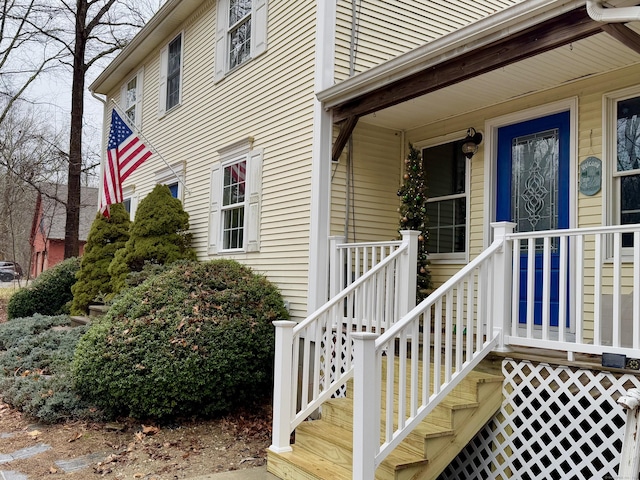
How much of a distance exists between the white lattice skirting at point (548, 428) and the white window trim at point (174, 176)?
7082 mm

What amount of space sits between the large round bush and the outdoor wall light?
110 inches

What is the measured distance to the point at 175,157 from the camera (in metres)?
10.6

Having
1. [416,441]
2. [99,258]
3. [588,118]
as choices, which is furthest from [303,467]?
[99,258]

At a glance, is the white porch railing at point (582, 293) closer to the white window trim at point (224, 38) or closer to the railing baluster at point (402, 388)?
the railing baluster at point (402, 388)

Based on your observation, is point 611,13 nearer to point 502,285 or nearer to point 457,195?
point 502,285

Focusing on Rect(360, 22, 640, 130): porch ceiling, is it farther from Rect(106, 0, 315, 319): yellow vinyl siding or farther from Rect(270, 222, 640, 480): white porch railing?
Rect(270, 222, 640, 480): white porch railing

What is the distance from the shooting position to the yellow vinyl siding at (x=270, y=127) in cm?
667

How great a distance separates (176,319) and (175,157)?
542cm

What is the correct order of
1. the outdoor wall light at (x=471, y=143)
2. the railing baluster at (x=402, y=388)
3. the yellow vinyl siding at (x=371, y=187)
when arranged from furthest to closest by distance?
the yellow vinyl siding at (x=371, y=187) → the outdoor wall light at (x=471, y=143) → the railing baluster at (x=402, y=388)

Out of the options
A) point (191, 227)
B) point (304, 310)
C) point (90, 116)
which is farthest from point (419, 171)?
point (90, 116)

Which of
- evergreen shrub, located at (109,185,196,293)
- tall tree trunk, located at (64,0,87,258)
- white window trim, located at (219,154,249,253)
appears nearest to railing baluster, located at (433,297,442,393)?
white window trim, located at (219,154,249,253)

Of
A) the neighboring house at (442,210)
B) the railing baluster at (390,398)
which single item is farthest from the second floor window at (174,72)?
the railing baluster at (390,398)

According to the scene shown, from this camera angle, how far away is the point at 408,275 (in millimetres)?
4934

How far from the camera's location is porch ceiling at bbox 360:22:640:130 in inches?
181
